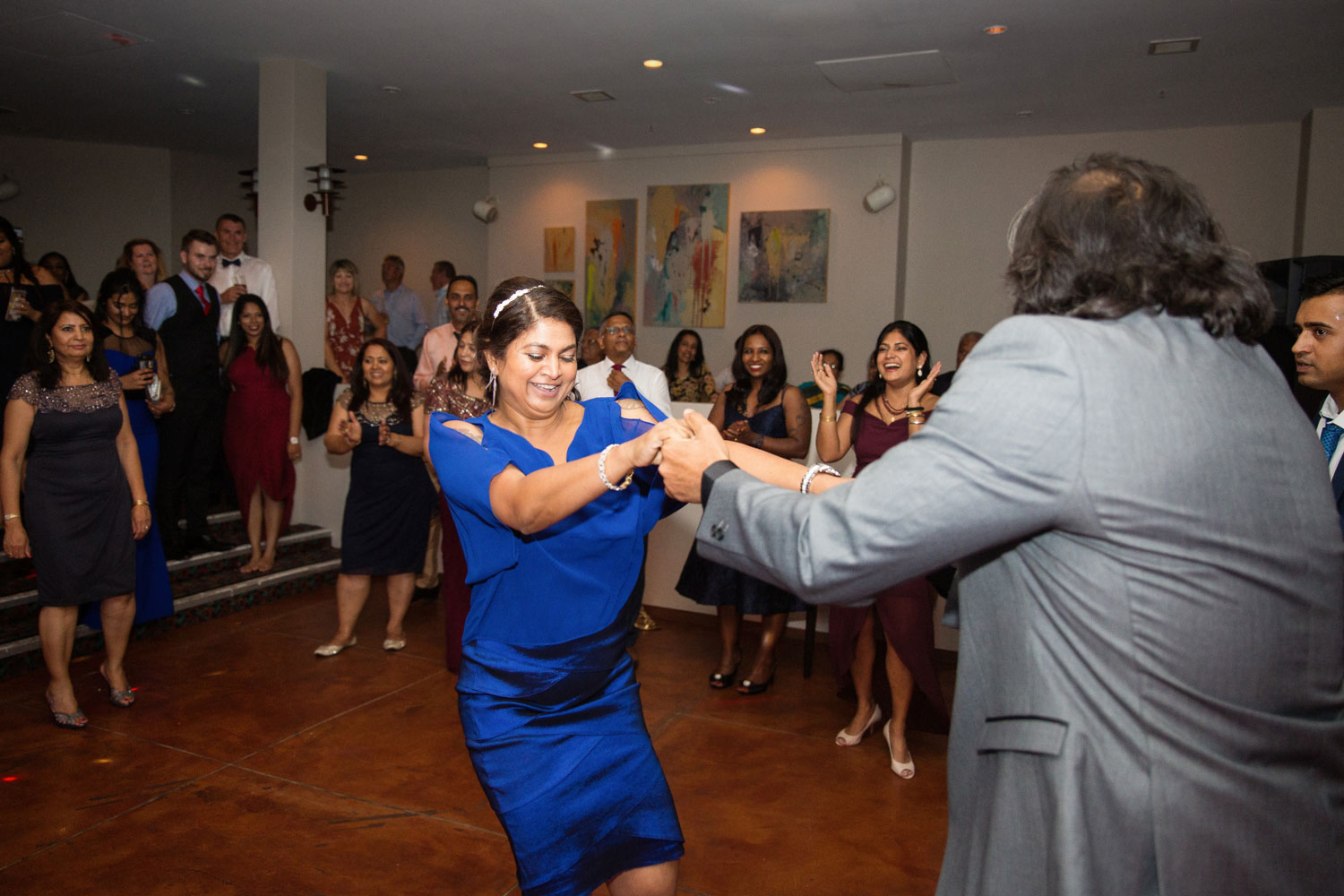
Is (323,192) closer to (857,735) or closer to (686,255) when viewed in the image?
(686,255)

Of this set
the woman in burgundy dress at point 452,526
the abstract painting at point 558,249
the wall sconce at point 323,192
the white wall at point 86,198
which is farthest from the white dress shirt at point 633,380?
the white wall at point 86,198

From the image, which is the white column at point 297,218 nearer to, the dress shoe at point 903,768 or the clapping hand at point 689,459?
the dress shoe at point 903,768

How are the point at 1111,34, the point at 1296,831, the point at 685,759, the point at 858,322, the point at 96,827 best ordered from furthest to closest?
1. the point at 858,322
2. the point at 1111,34
3. the point at 685,759
4. the point at 96,827
5. the point at 1296,831

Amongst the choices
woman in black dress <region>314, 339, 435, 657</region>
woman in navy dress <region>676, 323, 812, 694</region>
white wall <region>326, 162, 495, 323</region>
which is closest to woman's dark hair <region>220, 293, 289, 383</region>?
woman in black dress <region>314, 339, 435, 657</region>

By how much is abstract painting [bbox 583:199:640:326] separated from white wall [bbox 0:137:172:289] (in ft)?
16.3

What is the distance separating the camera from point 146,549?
431 cm

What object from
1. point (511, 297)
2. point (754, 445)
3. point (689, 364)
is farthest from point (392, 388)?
point (511, 297)

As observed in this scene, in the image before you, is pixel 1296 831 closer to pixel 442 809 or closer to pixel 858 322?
pixel 442 809

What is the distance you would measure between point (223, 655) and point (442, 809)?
2.06 meters

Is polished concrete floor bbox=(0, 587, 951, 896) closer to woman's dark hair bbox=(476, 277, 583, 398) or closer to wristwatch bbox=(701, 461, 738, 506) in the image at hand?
woman's dark hair bbox=(476, 277, 583, 398)

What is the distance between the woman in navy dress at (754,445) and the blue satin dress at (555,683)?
7.98ft

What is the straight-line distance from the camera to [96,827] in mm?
2814

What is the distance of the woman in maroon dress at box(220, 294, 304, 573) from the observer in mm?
5480

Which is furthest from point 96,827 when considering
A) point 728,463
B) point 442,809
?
point 728,463
